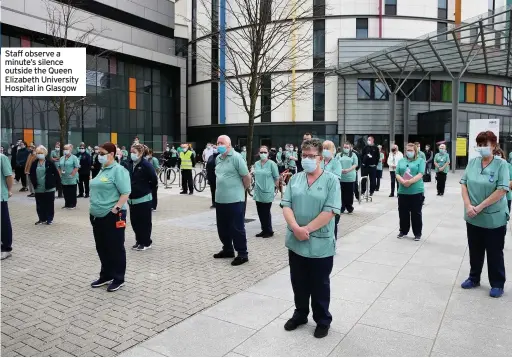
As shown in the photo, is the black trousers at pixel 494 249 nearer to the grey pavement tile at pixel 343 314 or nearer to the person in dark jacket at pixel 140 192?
the grey pavement tile at pixel 343 314

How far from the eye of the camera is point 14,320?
4.43 m

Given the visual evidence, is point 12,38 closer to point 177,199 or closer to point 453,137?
point 177,199

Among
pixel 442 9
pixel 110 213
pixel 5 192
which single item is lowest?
pixel 110 213

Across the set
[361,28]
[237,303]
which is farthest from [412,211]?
[361,28]

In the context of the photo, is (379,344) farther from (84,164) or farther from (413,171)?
(84,164)

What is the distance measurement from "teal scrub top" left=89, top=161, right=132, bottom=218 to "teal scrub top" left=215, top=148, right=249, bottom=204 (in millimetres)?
1611

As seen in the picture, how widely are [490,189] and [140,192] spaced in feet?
16.7

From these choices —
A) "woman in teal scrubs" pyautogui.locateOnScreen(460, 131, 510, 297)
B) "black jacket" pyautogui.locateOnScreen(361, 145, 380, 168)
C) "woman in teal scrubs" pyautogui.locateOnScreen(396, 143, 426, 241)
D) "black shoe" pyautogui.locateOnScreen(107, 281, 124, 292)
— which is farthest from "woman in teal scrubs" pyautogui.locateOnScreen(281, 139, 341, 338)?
"black jacket" pyautogui.locateOnScreen(361, 145, 380, 168)

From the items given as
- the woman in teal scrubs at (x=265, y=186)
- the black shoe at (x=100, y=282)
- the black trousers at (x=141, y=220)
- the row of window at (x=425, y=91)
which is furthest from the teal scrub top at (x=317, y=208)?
the row of window at (x=425, y=91)

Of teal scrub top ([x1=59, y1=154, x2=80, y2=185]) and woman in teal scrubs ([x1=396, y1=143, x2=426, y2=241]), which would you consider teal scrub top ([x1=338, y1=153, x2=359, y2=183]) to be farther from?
teal scrub top ([x1=59, y1=154, x2=80, y2=185])

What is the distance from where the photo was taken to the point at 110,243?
17.4ft

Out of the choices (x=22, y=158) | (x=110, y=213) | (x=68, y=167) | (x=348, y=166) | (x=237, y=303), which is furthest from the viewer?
(x=22, y=158)

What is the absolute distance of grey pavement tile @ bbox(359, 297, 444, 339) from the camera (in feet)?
13.6

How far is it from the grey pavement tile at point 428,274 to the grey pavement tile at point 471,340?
1.37m
